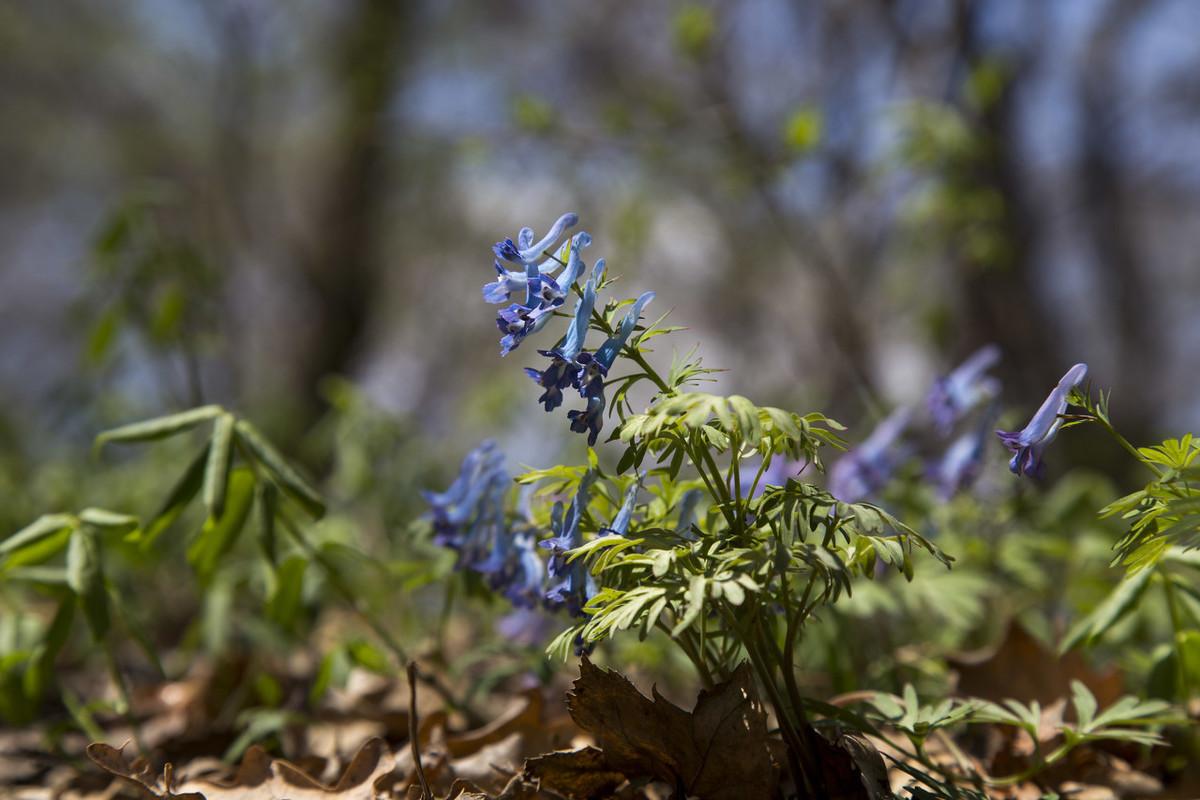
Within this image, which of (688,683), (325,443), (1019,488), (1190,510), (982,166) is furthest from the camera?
(982,166)

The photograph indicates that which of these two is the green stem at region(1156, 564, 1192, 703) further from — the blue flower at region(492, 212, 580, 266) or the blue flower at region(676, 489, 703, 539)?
the blue flower at region(492, 212, 580, 266)

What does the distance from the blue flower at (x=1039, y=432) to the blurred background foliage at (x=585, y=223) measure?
2.23ft

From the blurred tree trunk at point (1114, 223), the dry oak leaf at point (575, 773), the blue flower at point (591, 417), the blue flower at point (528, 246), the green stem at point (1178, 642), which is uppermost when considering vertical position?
the blurred tree trunk at point (1114, 223)

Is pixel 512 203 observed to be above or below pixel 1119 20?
above

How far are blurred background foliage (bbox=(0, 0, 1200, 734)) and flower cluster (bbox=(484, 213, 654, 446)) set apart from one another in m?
0.87

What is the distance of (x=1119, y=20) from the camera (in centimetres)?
811

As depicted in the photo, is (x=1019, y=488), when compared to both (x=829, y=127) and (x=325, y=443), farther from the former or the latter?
(x=829, y=127)

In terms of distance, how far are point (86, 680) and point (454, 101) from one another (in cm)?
805

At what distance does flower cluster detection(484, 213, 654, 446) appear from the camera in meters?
1.30

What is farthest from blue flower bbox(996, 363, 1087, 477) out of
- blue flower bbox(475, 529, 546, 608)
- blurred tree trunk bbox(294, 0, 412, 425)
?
blurred tree trunk bbox(294, 0, 412, 425)

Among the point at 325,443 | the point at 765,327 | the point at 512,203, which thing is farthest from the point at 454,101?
the point at 325,443

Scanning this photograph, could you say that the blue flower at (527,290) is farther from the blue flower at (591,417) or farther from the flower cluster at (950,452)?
the flower cluster at (950,452)

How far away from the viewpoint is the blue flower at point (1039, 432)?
1.38 metres

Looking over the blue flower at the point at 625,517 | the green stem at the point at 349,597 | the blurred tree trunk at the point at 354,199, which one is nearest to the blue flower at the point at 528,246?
the blue flower at the point at 625,517
